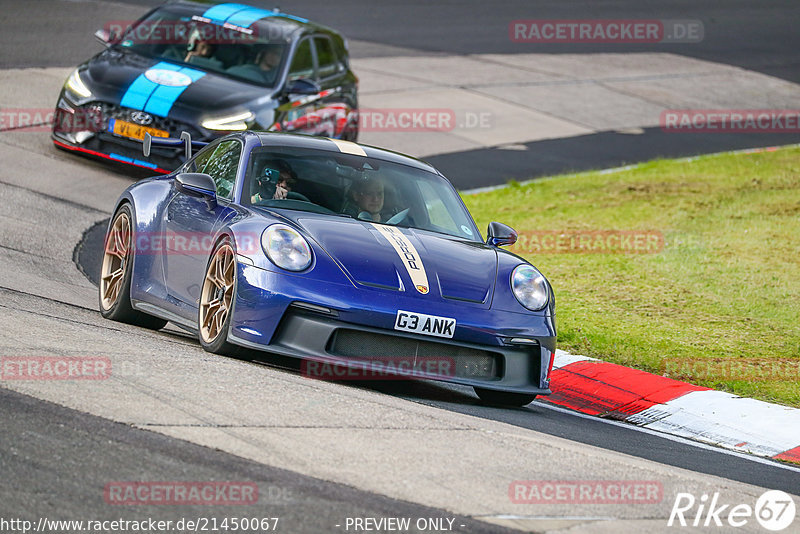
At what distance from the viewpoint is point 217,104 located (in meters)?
12.6

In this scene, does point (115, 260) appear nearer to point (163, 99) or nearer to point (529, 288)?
point (529, 288)

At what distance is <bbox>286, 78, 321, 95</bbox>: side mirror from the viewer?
13.4m

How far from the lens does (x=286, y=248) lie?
6.57 meters

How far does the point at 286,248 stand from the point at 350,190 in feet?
3.79

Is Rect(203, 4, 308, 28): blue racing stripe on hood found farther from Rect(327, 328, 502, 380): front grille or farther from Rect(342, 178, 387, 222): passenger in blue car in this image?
Rect(327, 328, 502, 380): front grille

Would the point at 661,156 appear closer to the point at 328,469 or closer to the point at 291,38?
the point at 291,38

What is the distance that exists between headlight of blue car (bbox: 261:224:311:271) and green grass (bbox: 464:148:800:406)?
10.1 ft

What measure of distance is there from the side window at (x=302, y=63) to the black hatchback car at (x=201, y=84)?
1 centimetres

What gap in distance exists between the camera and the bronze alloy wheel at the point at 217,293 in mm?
6680

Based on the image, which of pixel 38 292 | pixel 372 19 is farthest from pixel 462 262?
pixel 372 19

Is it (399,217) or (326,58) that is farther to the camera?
(326,58)

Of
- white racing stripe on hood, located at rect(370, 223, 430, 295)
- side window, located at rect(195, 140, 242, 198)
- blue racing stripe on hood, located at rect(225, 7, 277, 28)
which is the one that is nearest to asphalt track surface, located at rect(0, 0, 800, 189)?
blue racing stripe on hood, located at rect(225, 7, 277, 28)

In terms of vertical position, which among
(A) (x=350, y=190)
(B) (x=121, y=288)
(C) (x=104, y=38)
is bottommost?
(B) (x=121, y=288)

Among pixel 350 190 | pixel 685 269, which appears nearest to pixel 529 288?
pixel 350 190
